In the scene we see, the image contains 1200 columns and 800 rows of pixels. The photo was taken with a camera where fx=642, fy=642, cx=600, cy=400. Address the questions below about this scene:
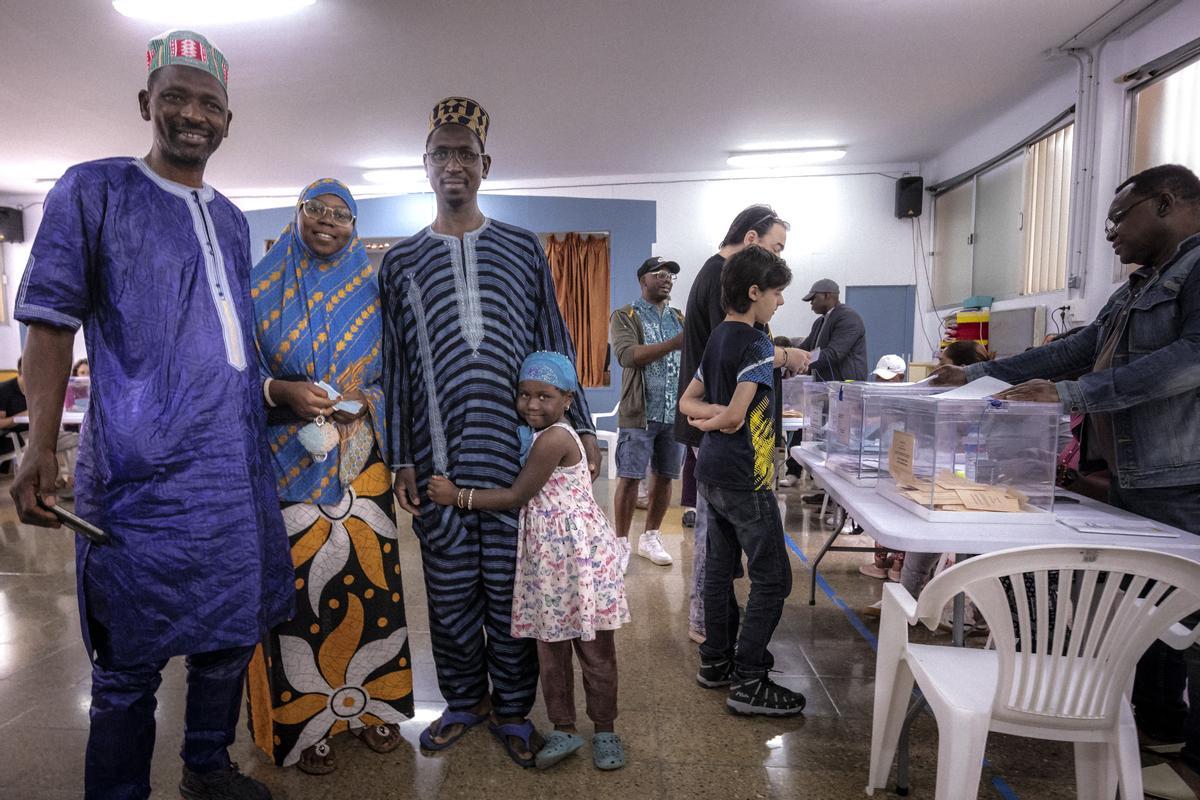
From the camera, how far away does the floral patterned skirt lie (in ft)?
6.16

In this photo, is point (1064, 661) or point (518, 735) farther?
point (518, 735)

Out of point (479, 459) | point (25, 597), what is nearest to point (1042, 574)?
point (479, 459)

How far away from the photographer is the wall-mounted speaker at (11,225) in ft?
29.6

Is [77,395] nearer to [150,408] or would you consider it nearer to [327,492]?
[327,492]

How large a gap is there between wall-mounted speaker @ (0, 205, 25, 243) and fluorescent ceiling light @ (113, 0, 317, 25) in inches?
290

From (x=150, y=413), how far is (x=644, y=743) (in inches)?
68.2

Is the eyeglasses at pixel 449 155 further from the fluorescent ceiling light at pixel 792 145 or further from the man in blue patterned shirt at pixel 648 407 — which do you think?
the fluorescent ceiling light at pixel 792 145

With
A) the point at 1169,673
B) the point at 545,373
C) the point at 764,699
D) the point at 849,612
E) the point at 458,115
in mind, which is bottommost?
the point at 849,612

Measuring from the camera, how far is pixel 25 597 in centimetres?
344

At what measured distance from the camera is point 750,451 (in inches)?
84.4

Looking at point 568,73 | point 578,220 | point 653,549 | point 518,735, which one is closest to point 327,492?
point 518,735

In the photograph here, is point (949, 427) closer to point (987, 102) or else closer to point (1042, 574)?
point (1042, 574)

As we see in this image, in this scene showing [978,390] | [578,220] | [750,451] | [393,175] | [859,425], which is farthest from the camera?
[578,220]

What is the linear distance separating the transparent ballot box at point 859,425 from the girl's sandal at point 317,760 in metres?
1.98
